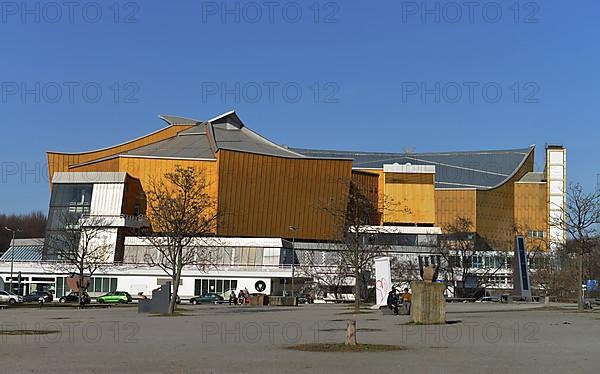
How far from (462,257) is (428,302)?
67.3m

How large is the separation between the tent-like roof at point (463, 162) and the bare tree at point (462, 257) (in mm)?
47368

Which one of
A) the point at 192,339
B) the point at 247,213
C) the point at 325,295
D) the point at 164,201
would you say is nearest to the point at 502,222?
the point at 247,213

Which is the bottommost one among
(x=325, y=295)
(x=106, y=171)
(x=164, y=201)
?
(x=325, y=295)

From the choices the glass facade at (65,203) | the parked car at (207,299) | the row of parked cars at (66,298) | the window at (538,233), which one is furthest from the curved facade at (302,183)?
the row of parked cars at (66,298)

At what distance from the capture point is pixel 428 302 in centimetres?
3284

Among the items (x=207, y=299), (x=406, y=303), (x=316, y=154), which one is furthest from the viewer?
(x=316, y=154)

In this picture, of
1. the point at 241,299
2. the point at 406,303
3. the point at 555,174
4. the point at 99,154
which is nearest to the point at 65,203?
the point at 99,154

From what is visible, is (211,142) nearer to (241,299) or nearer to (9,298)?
(241,299)

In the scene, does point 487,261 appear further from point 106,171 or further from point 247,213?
point 106,171

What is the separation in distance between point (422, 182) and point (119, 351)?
113 meters

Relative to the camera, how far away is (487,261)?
355 ft

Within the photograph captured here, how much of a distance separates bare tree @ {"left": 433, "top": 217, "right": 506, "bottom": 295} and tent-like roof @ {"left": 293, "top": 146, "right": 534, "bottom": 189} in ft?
155

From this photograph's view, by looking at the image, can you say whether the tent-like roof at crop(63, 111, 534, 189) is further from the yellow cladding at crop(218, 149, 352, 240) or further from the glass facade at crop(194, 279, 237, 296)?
the glass facade at crop(194, 279, 237, 296)

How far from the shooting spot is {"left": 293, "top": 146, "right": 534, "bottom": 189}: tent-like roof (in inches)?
6196
